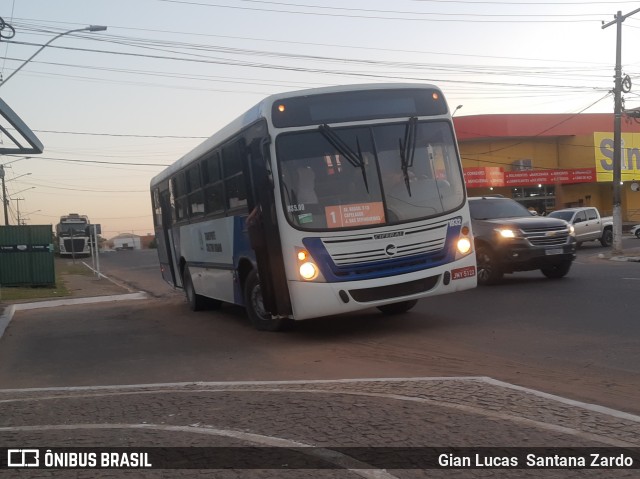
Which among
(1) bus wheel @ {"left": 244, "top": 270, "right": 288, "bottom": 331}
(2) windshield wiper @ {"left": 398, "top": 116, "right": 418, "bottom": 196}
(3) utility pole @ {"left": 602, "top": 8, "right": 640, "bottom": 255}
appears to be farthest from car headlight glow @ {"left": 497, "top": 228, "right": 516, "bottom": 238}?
(3) utility pole @ {"left": 602, "top": 8, "right": 640, "bottom": 255}

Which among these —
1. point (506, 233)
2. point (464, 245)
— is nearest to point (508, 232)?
point (506, 233)

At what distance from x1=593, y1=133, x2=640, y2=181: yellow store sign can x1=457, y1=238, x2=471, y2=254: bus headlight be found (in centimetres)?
4381

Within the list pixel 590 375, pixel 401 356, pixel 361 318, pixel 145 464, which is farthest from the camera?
pixel 361 318

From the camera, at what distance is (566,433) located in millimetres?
5164

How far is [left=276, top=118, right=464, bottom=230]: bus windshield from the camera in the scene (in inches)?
378

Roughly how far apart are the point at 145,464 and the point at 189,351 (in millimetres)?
5491

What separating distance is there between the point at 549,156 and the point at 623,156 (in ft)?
16.3

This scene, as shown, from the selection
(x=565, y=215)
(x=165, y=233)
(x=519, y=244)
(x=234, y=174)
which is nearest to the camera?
(x=234, y=174)

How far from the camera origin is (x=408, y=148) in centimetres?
995

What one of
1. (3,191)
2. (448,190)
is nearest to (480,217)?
(448,190)

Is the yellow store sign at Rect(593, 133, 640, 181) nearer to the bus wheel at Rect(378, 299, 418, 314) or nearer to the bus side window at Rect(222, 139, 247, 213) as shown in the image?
the bus wheel at Rect(378, 299, 418, 314)

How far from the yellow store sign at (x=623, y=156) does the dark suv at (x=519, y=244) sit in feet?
125

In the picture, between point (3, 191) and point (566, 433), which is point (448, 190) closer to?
point (566, 433)

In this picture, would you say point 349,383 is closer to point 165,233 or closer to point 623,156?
point 165,233
